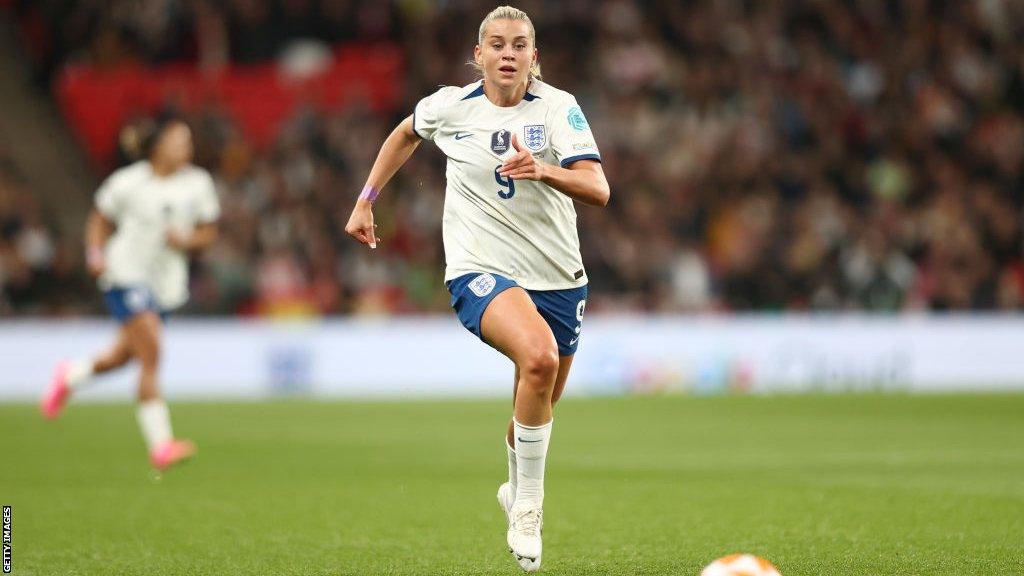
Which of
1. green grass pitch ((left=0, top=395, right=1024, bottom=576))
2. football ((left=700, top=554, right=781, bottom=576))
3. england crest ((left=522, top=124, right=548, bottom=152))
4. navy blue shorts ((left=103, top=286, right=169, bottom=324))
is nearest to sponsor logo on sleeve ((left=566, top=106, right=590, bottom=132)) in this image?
england crest ((left=522, top=124, right=548, bottom=152))

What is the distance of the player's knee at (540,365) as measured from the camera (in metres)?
6.27

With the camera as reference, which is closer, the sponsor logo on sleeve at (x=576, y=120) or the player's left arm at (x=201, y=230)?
the sponsor logo on sleeve at (x=576, y=120)

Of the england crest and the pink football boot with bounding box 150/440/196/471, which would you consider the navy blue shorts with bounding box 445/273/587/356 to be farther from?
the pink football boot with bounding box 150/440/196/471

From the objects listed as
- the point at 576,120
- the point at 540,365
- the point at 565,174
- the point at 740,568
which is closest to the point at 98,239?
the point at 576,120

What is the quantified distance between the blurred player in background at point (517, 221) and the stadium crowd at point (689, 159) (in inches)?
511

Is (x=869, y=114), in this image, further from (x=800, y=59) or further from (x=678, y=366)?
(x=678, y=366)

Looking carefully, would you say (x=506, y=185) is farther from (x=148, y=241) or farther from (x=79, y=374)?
(x=79, y=374)

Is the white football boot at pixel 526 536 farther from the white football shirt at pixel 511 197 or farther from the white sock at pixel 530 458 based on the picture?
the white football shirt at pixel 511 197

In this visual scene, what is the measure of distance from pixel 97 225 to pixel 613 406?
24.7 ft

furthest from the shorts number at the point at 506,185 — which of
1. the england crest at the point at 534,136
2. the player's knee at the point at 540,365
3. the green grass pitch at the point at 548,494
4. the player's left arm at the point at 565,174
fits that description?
the green grass pitch at the point at 548,494

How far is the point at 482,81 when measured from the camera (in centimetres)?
688

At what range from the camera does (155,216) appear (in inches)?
432

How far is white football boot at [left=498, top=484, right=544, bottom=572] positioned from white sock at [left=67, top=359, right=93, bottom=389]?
5.82 metres

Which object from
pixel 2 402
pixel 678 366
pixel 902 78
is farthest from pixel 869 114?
pixel 2 402
